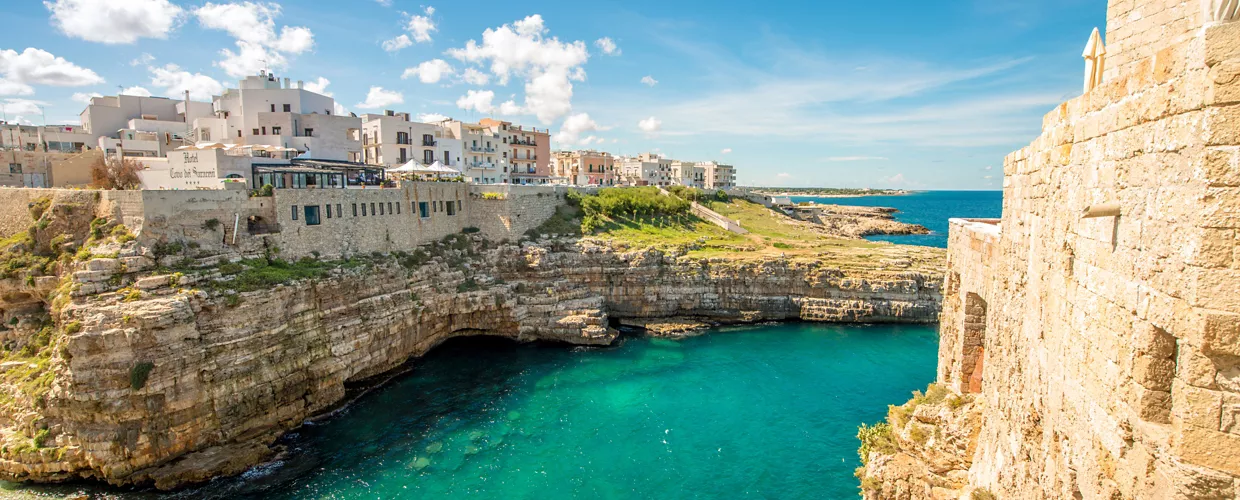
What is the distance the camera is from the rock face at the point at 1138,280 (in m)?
3.82

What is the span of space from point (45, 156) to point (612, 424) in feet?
133

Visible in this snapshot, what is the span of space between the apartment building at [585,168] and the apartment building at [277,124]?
3380 centimetres

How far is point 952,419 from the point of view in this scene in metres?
11.1

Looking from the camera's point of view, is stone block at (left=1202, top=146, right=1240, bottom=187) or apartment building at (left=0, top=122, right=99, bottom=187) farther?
apartment building at (left=0, top=122, right=99, bottom=187)

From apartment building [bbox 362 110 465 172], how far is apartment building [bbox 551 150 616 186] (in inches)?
930

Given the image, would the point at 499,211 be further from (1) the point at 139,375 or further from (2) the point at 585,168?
(2) the point at 585,168

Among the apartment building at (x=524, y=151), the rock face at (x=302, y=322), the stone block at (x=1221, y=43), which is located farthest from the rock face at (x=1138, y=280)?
the apartment building at (x=524, y=151)

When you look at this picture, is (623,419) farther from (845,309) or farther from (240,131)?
(240,131)

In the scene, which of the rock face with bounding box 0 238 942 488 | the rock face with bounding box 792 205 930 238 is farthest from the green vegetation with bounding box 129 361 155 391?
the rock face with bounding box 792 205 930 238

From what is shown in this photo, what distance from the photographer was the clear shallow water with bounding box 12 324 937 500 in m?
20.6

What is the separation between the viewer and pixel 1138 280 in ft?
14.6

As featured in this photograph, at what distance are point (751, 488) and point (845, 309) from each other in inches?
839

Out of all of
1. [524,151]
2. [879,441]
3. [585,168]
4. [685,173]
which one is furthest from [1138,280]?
[685,173]

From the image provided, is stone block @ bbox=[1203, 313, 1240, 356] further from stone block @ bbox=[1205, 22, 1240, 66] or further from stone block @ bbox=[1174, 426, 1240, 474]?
stone block @ bbox=[1205, 22, 1240, 66]
